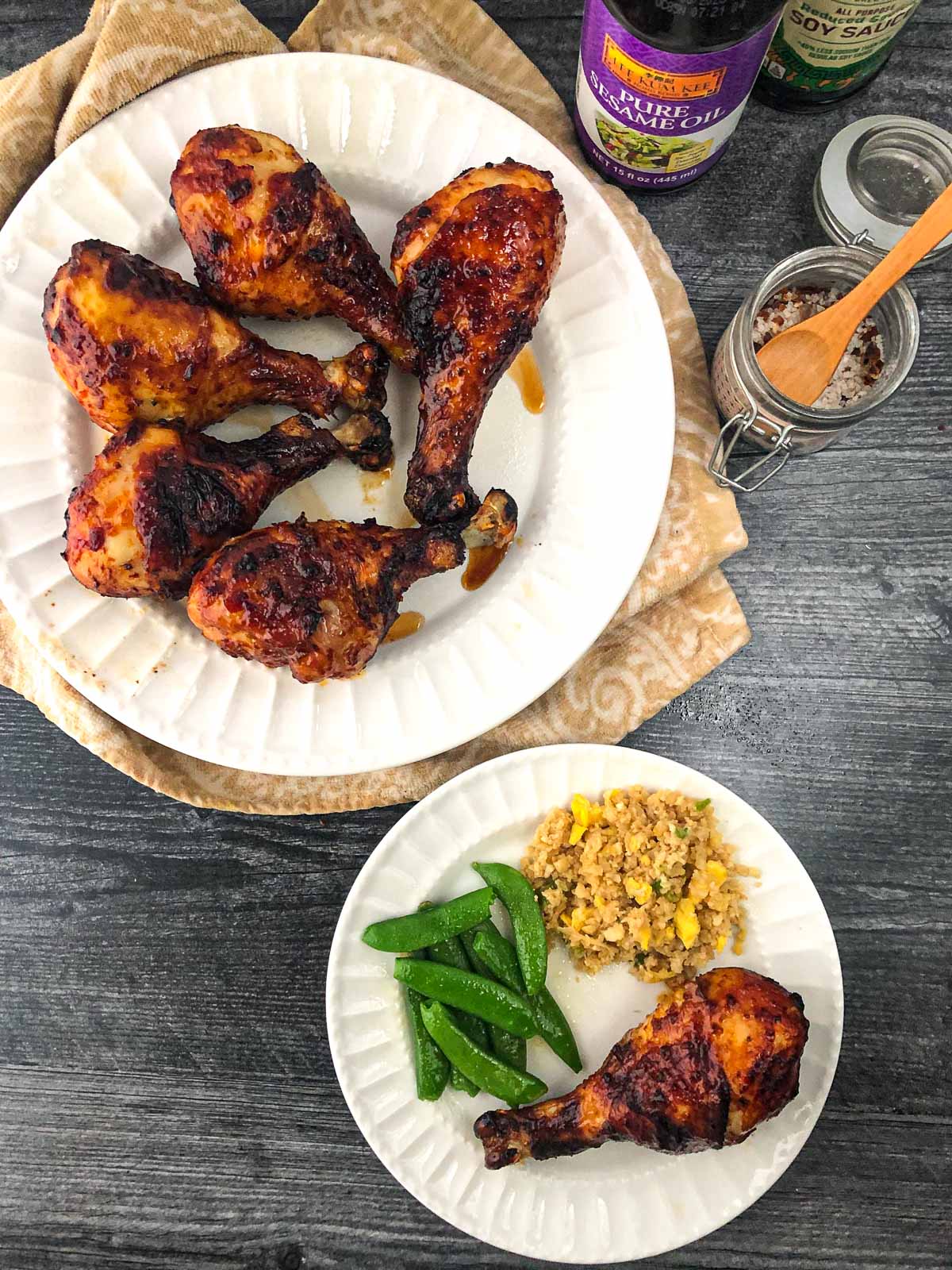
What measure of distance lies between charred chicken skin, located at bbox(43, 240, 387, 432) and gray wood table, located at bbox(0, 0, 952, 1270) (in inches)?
27.8

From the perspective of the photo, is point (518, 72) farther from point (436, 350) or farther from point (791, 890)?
point (791, 890)

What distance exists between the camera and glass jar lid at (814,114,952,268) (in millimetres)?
1635

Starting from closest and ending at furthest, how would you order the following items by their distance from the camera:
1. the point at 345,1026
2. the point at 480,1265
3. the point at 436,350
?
1. the point at 436,350
2. the point at 345,1026
3. the point at 480,1265

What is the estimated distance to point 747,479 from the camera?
1.75 m

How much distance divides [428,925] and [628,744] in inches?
20.2

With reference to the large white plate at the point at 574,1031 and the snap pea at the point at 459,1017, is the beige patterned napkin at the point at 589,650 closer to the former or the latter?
the large white plate at the point at 574,1031

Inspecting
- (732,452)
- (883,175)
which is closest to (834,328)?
(732,452)

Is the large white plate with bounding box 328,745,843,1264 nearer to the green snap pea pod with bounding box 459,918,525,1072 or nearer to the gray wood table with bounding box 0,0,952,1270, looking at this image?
the green snap pea pod with bounding box 459,918,525,1072

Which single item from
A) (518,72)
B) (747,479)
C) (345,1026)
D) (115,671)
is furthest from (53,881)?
(518,72)

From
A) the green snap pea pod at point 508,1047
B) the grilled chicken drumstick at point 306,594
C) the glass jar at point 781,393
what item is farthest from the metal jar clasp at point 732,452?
the green snap pea pod at point 508,1047

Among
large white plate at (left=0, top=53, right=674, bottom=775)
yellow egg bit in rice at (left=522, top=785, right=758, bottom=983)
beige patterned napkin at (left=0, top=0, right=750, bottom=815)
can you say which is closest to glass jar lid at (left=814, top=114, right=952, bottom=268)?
beige patterned napkin at (left=0, top=0, right=750, bottom=815)

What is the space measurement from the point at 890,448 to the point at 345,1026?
1484 millimetres

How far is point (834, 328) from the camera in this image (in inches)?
58.9

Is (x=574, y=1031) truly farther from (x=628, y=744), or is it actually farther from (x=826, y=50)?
(x=826, y=50)
